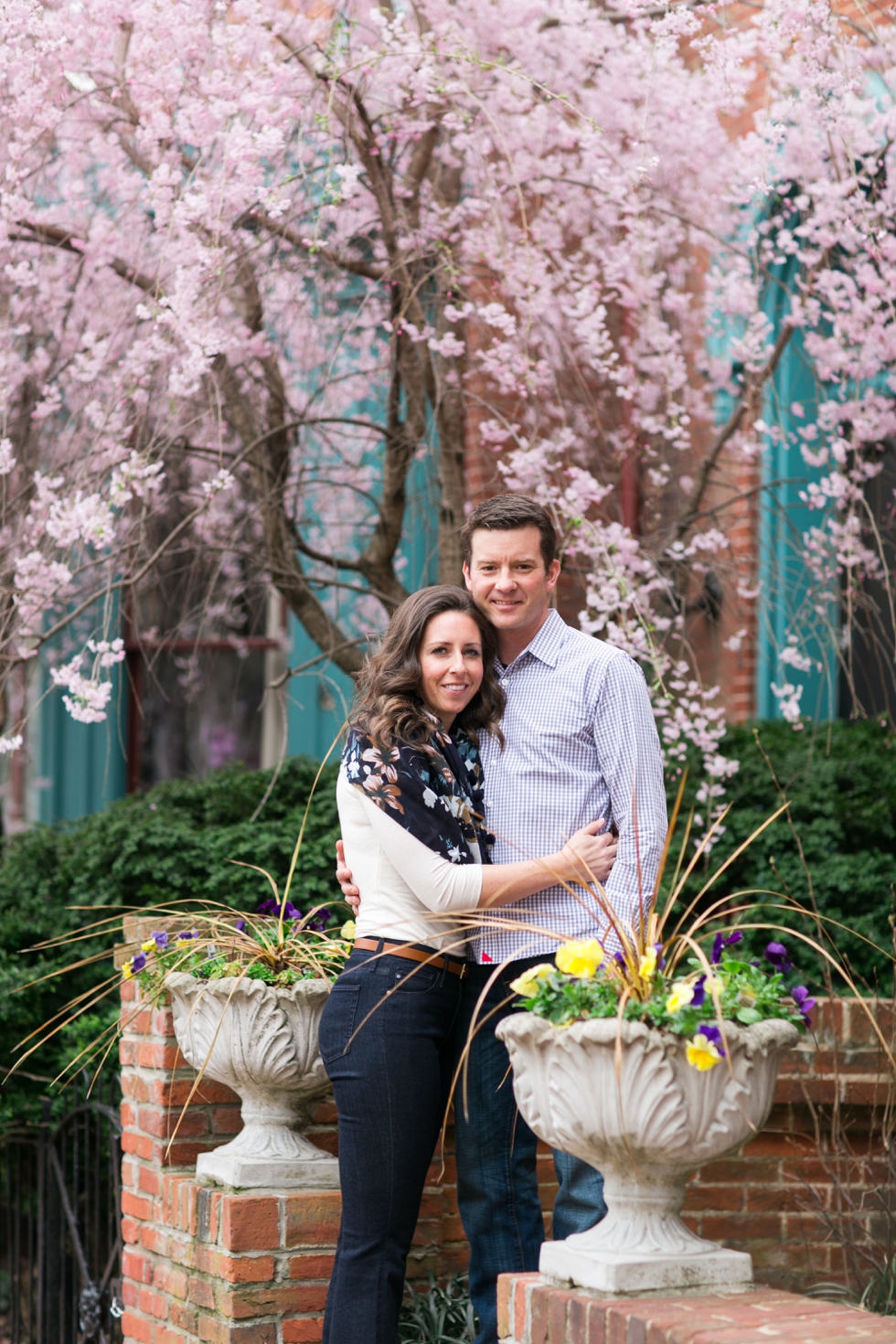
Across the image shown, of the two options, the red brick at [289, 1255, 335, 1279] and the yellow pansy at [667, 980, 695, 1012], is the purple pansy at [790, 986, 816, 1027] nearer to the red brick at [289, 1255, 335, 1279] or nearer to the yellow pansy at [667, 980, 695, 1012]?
the yellow pansy at [667, 980, 695, 1012]

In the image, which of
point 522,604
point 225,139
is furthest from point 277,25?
point 522,604

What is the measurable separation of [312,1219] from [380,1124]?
0.78 metres

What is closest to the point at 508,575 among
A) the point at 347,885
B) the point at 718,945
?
the point at 347,885

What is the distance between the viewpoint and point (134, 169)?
6.03m

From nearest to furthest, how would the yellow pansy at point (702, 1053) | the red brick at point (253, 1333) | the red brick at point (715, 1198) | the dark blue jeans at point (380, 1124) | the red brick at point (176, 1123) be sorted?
the yellow pansy at point (702, 1053) → the dark blue jeans at point (380, 1124) → the red brick at point (253, 1333) → the red brick at point (176, 1123) → the red brick at point (715, 1198)

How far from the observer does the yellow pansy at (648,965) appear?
2412 mm

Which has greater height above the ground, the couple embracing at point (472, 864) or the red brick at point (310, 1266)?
the couple embracing at point (472, 864)

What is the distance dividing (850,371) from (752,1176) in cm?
298

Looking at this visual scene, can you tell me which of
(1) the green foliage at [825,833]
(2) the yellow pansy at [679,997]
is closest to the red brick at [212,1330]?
(2) the yellow pansy at [679,997]

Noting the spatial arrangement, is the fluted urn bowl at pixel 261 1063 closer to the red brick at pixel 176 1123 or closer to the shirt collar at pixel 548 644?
the red brick at pixel 176 1123

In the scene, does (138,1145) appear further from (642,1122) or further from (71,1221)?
(642,1122)

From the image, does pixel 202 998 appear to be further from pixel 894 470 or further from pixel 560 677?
pixel 894 470

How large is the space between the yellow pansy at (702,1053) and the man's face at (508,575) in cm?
110

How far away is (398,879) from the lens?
293 centimetres
